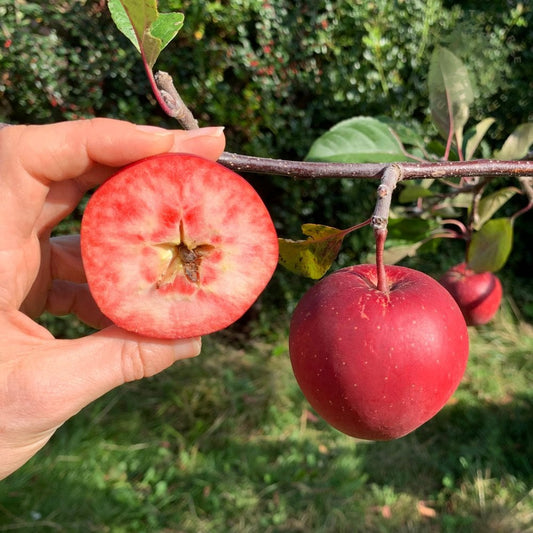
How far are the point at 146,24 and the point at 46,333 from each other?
415 millimetres

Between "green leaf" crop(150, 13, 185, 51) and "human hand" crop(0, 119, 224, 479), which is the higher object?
"green leaf" crop(150, 13, 185, 51)

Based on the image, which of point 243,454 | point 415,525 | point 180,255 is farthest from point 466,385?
point 180,255

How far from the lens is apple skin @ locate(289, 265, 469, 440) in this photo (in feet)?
1.99

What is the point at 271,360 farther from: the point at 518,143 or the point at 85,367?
the point at 85,367

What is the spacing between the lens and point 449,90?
1016mm

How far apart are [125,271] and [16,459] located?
330mm

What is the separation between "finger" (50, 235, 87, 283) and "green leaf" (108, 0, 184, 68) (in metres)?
0.46

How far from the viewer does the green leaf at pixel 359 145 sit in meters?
0.94

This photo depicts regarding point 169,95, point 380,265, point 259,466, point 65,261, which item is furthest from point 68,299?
point 259,466

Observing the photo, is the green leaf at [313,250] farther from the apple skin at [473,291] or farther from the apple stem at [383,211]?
the apple skin at [473,291]

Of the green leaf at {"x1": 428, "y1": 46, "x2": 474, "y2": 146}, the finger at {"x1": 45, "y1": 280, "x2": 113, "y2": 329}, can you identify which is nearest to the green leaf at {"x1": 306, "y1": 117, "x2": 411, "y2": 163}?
the green leaf at {"x1": 428, "y1": 46, "x2": 474, "y2": 146}

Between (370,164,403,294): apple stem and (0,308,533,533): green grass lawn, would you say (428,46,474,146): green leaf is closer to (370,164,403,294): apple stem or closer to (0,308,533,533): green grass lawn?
(370,164,403,294): apple stem

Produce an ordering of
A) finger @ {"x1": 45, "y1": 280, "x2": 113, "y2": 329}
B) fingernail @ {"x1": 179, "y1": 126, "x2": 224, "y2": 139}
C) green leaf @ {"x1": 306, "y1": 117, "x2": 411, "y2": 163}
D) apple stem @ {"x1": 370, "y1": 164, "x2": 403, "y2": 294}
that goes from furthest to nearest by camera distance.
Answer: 1. finger @ {"x1": 45, "y1": 280, "x2": 113, "y2": 329}
2. green leaf @ {"x1": 306, "y1": 117, "x2": 411, "y2": 163}
3. fingernail @ {"x1": 179, "y1": 126, "x2": 224, "y2": 139}
4. apple stem @ {"x1": 370, "y1": 164, "x2": 403, "y2": 294}

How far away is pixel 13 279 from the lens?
2.37 ft
